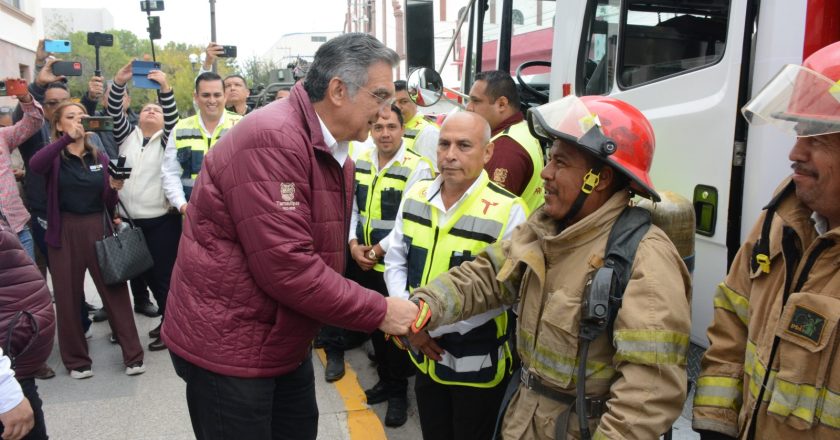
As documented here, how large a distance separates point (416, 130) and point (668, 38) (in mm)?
2829

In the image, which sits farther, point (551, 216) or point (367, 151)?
point (367, 151)

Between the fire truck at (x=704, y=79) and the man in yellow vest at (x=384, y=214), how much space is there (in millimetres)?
1164

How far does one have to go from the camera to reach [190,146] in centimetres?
485

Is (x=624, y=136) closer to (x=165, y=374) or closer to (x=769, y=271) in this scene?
(x=769, y=271)

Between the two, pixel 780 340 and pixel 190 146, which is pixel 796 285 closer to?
pixel 780 340

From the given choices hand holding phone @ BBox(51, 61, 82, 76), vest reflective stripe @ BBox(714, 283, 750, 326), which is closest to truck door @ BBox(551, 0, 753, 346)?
vest reflective stripe @ BBox(714, 283, 750, 326)

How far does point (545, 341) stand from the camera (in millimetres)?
1838

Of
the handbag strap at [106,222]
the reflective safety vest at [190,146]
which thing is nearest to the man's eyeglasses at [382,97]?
the reflective safety vest at [190,146]

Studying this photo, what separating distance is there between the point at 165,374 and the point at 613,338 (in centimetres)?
381

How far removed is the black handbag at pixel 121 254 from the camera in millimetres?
4391

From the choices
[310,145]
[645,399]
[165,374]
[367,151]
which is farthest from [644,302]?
[165,374]

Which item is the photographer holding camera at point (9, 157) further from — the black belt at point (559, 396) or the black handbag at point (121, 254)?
the black belt at point (559, 396)

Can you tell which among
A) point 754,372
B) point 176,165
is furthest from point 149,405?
point 754,372

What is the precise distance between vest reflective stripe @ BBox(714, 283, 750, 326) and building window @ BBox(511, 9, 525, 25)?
3.01m
